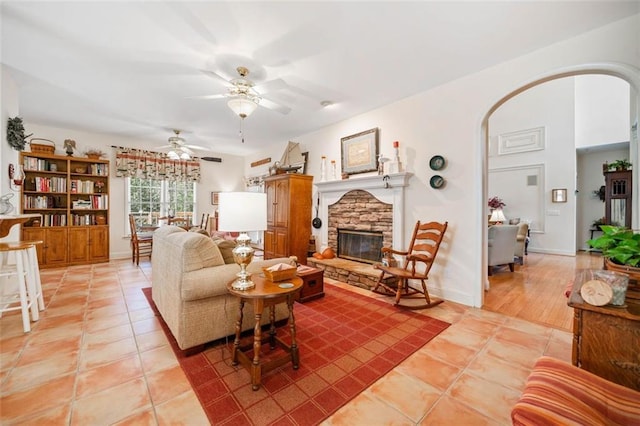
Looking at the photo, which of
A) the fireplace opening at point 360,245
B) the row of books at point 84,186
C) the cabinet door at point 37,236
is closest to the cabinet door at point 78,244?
the cabinet door at point 37,236

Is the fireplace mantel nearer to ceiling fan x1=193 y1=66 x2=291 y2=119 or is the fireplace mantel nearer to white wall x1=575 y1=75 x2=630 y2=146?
ceiling fan x1=193 y1=66 x2=291 y2=119

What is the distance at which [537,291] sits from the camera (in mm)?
3523

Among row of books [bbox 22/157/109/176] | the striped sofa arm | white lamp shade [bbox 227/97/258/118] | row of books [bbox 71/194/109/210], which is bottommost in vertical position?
the striped sofa arm

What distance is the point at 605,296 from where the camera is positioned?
1.13m

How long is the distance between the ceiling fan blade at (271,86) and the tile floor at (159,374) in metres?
2.95

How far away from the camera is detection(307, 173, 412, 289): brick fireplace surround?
3.67 meters

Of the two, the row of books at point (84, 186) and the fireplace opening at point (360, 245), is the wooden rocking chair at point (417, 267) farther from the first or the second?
the row of books at point (84, 186)

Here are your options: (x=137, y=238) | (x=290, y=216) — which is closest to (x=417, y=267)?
(x=290, y=216)

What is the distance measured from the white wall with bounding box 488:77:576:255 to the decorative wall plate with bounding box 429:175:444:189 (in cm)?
533

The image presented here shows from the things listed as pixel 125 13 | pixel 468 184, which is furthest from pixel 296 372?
pixel 125 13

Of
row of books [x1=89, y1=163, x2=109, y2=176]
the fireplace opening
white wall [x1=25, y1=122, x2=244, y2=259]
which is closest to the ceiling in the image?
white wall [x1=25, y1=122, x2=244, y2=259]

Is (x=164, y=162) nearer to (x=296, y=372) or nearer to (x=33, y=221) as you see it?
(x=33, y=221)

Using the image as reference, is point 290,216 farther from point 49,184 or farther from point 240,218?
point 49,184

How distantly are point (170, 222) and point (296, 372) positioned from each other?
5.09 metres
